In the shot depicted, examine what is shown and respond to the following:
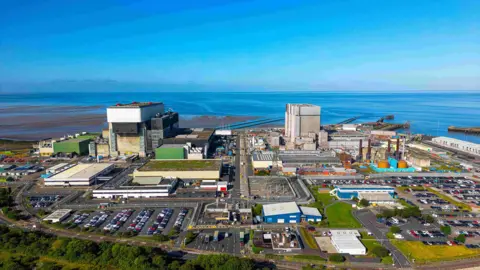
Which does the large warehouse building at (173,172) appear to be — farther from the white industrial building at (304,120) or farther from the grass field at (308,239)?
the white industrial building at (304,120)

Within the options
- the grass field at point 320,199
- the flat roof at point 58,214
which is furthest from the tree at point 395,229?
the flat roof at point 58,214

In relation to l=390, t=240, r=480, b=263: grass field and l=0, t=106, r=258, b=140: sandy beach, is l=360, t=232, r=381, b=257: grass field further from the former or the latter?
l=0, t=106, r=258, b=140: sandy beach

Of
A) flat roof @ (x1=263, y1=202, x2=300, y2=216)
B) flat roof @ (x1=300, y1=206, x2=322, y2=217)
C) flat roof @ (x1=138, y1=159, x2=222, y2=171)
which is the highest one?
flat roof @ (x1=138, y1=159, x2=222, y2=171)

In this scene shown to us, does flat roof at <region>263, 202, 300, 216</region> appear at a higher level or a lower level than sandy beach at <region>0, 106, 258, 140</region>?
lower

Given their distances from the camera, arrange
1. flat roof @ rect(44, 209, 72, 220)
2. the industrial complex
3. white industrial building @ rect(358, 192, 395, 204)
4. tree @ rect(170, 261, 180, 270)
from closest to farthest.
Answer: tree @ rect(170, 261, 180, 270), the industrial complex, flat roof @ rect(44, 209, 72, 220), white industrial building @ rect(358, 192, 395, 204)

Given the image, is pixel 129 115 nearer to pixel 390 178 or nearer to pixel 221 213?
pixel 221 213

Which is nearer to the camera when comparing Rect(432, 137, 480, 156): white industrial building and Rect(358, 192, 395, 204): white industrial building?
Rect(358, 192, 395, 204): white industrial building

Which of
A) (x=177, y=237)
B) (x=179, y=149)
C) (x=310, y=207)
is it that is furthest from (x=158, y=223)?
(x=179, y=149)

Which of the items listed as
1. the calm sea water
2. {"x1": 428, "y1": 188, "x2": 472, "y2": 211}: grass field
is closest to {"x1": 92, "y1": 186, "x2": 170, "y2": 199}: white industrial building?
{"x1": 428, "y1": 188, "x2": 472, "y2": 211}: grass field
